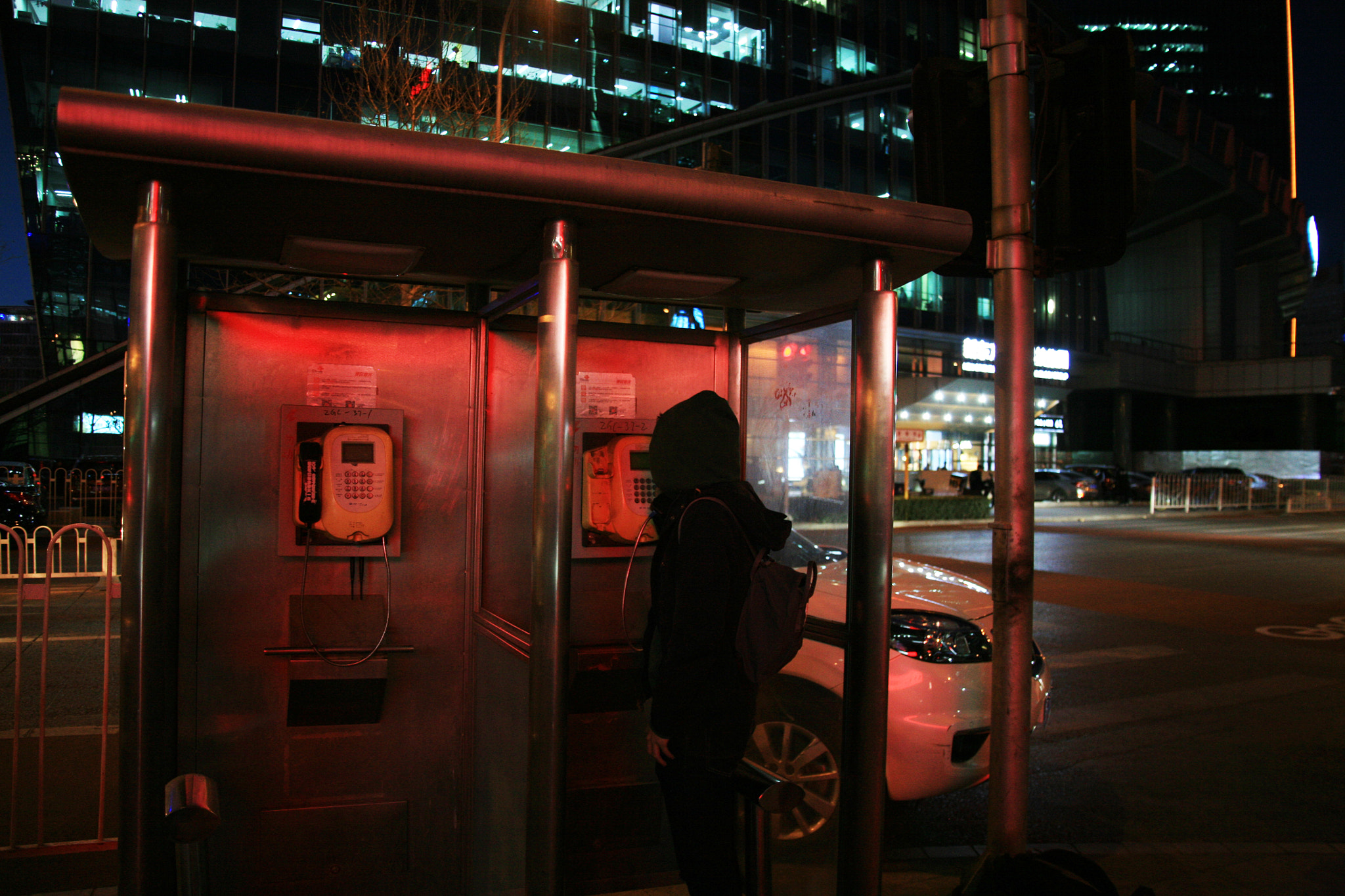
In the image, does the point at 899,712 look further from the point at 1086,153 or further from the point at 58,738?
the point at 58,738

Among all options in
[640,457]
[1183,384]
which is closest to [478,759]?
[640,457]

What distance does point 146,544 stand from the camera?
2322mm

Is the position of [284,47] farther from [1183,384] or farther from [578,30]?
[1183,384]

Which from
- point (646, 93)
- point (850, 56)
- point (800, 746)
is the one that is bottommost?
Result: point (800, 746)

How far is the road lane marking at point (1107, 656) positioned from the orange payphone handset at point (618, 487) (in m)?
5.67

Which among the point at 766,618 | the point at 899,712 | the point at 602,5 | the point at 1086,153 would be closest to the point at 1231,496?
the point at 602,5

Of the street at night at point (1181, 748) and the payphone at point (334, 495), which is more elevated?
the payphone at point (334, 495)

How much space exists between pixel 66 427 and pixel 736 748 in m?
39.7

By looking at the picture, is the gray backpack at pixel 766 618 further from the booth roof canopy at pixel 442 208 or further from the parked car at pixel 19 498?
the parked car at pixel 19 498

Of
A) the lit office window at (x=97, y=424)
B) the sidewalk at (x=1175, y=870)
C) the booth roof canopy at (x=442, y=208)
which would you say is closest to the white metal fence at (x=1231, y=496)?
the sidewalk at (x=1175, y=870)

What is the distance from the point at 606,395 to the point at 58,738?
4237mm

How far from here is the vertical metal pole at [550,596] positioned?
8.54 feet

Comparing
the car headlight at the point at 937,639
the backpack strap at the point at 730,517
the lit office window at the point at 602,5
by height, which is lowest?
the car headlight at the point at 937,639

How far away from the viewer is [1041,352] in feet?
131
